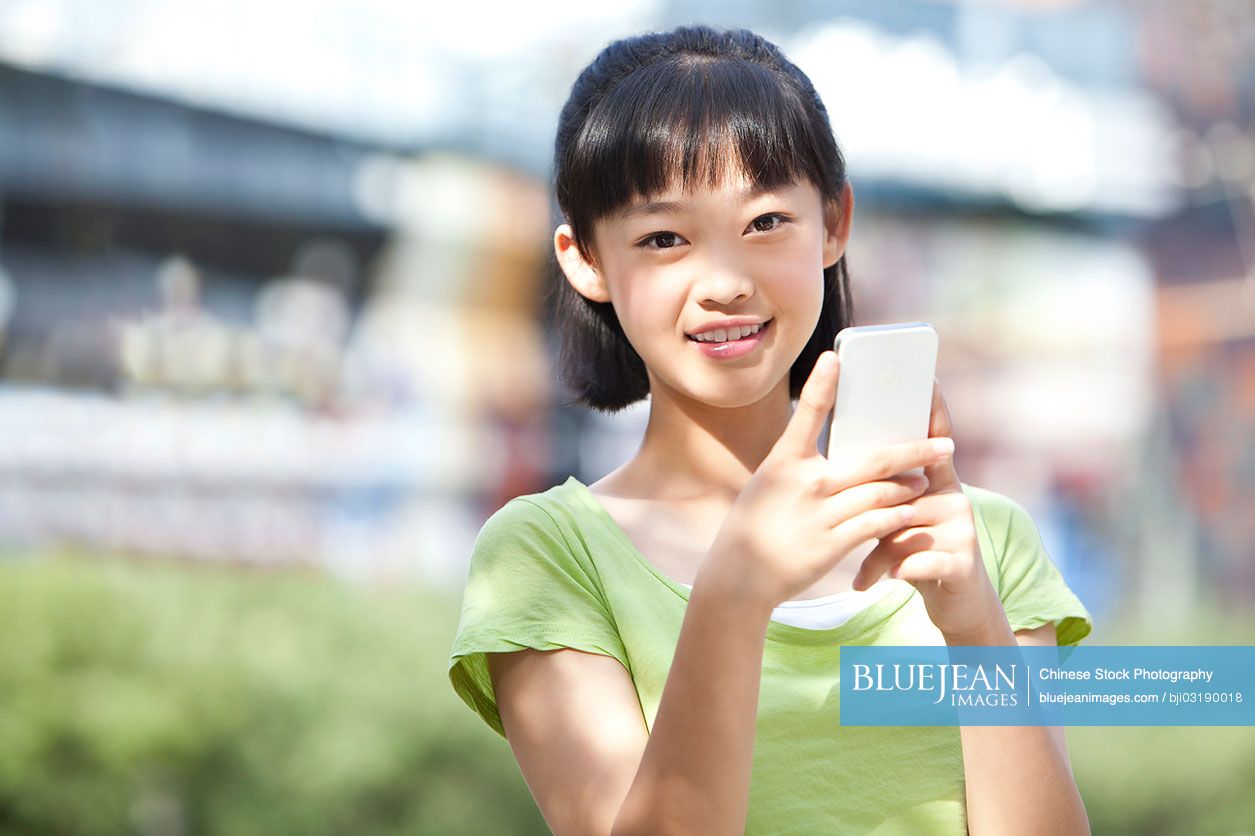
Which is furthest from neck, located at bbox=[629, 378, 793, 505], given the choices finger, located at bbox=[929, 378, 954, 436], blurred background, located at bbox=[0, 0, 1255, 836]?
blurred background, located at bbox=[0, 0, 1255, 836]

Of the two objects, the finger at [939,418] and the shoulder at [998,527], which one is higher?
the finger at [939,418]

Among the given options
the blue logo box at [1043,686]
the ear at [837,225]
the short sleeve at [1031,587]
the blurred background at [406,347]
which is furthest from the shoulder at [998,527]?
the blurred background at [406,347]

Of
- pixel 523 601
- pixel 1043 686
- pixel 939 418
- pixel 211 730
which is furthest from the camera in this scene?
pixel 211 730

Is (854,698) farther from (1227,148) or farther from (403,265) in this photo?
(1227,148)

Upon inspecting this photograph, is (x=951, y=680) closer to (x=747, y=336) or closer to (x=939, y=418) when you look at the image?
(x=939, y=418)

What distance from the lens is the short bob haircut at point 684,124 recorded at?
61.1 inches

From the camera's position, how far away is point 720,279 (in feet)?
4.98

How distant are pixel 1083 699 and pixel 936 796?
12.0 inches

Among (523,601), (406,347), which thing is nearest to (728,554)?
(523,601)

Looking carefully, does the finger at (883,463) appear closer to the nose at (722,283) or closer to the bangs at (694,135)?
the nose at (722,283)

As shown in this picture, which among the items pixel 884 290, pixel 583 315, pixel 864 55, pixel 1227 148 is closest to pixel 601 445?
pixel 884 290

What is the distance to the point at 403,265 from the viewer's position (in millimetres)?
7883

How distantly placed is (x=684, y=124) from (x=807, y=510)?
52 centimetres

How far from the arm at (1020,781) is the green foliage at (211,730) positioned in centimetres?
411
